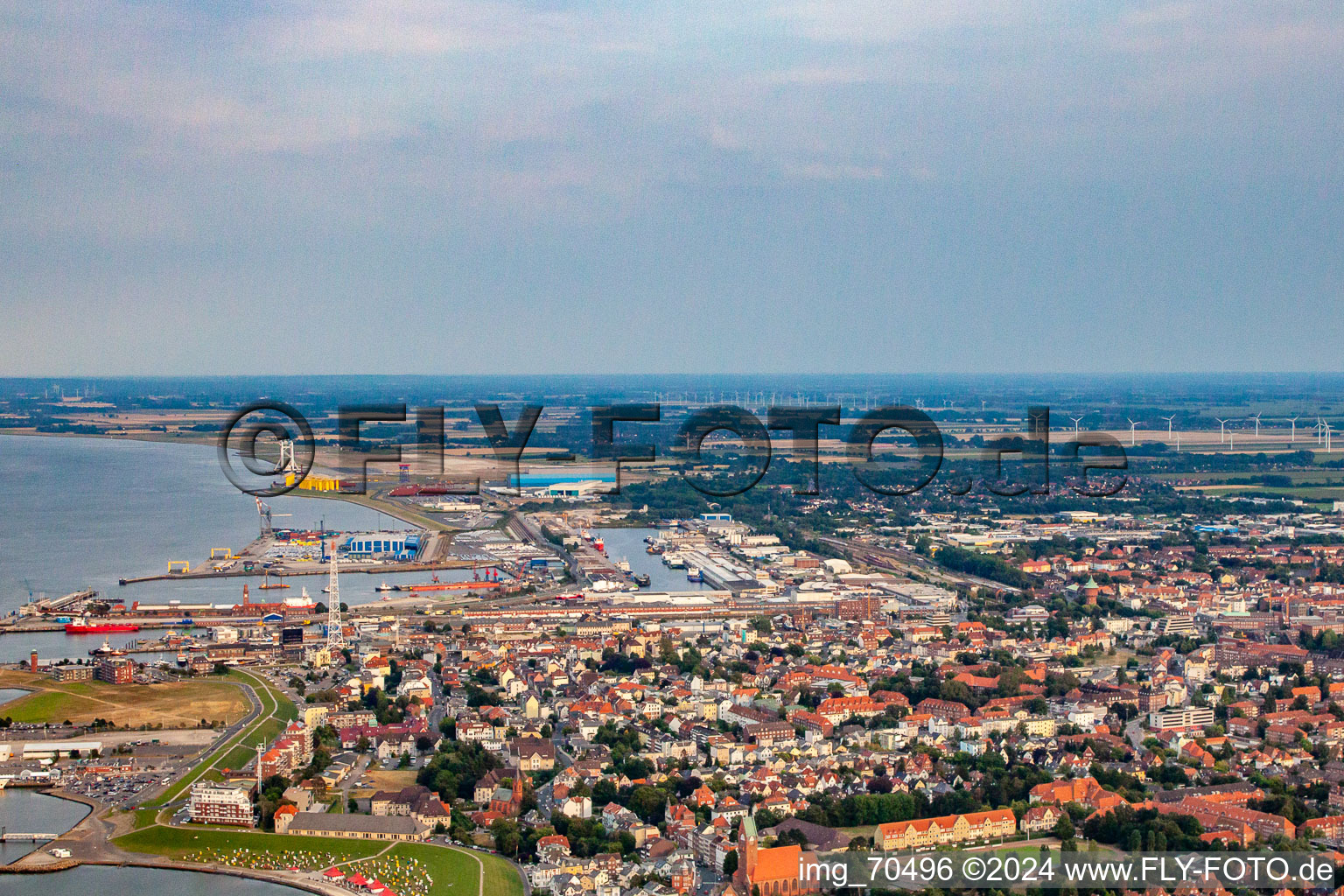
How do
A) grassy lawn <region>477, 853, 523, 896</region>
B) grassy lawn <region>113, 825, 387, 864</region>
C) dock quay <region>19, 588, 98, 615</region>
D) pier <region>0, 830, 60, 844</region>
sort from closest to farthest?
grassy lawn <region>477, 853, 523, 896</region> → grassy lawn <region>113, 825, 387, 864</region> → pier <region>0, 830, 60, 844</region> → dock quay <region>19, 588, 98, 615</region>

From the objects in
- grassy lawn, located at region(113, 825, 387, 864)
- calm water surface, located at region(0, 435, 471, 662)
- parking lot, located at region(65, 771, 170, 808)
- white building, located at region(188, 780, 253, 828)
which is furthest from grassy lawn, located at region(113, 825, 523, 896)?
calm water surface, located at region(0, 435, 471, 662)

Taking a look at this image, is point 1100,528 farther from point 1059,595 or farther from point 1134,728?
point 1134,728

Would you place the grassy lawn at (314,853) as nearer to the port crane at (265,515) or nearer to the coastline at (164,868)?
the coastline at (164,868)

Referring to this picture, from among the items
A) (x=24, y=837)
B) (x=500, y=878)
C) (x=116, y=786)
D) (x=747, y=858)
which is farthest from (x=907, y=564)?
(x=24, y=837)

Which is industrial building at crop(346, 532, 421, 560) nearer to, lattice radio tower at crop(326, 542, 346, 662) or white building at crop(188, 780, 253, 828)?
lattice radio tower at crop(326, 542, 346, 662)

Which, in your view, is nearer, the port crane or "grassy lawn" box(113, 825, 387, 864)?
"grassy lawn" box(113, 825, 387, 864)

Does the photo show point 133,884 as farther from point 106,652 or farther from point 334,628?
point 334,628
